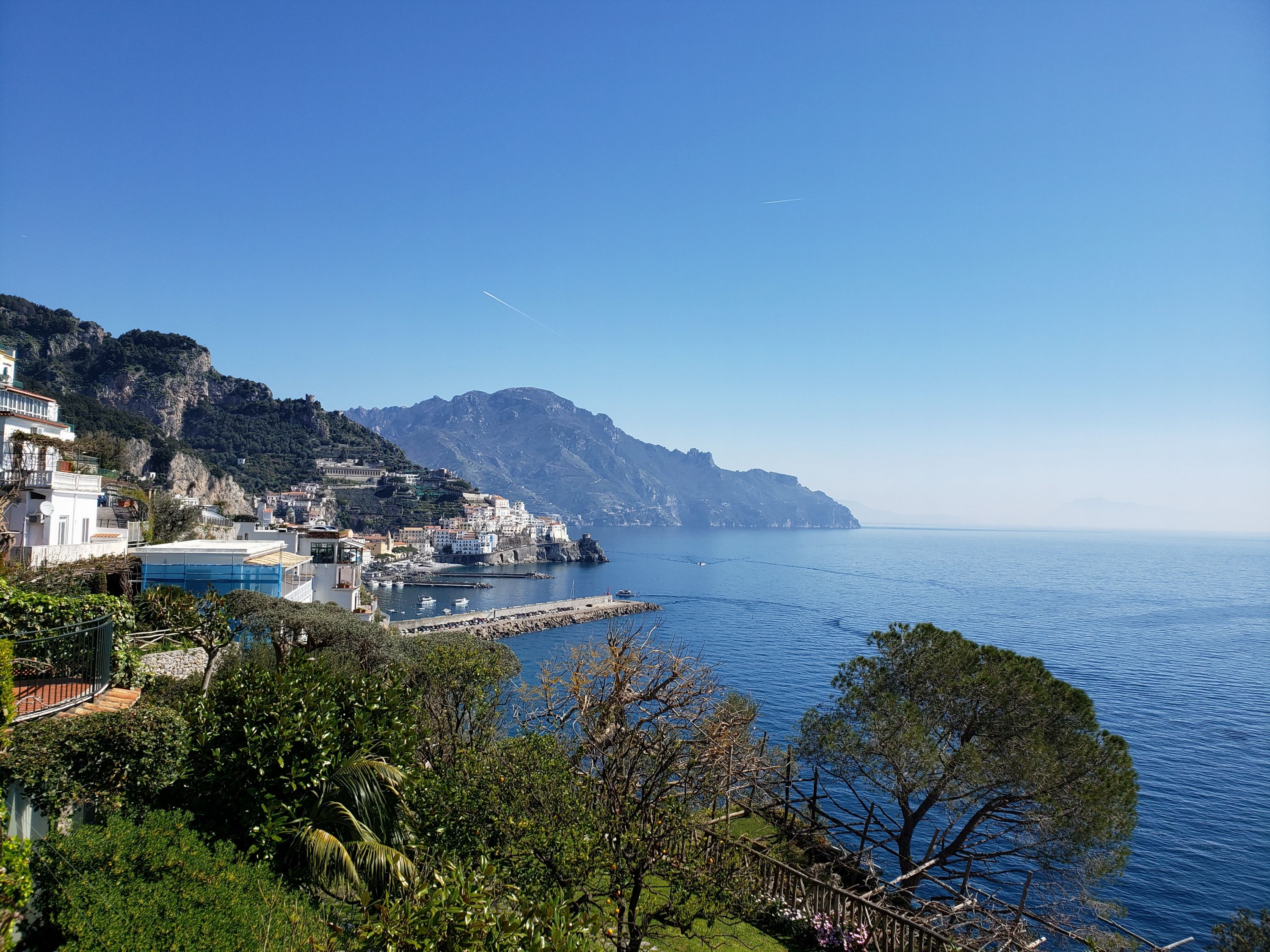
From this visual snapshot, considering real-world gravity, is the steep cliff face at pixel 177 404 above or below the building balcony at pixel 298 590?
above

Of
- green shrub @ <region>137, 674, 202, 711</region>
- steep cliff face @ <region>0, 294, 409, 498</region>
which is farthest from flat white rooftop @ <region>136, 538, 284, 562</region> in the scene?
steep cliff face @ <region>0, 294, 409, 498</region>

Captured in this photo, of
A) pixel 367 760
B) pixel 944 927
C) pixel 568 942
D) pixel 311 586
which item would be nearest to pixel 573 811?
pixel 367 760

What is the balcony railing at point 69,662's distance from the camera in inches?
275

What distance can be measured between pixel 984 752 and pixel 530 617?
50.6 m

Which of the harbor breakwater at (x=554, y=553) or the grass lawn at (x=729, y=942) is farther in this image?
the harbor breakwater at (x=554, y=553)

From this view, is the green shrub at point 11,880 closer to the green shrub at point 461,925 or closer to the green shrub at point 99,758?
the green shrub at point 99,758

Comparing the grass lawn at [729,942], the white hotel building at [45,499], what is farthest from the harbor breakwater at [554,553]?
the grass lawn at [729,942]

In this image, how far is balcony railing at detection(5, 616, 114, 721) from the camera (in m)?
7.00

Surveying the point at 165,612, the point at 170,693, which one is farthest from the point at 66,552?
the point at 170,693

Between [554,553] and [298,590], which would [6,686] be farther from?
[554,553]

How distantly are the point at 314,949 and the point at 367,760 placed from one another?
2.67 meters

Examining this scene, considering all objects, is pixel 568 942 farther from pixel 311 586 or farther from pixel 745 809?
pixel 311 586

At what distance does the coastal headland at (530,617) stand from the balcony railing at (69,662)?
38183 millimetres

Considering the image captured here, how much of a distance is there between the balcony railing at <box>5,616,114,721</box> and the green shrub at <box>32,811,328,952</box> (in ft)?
7.54
